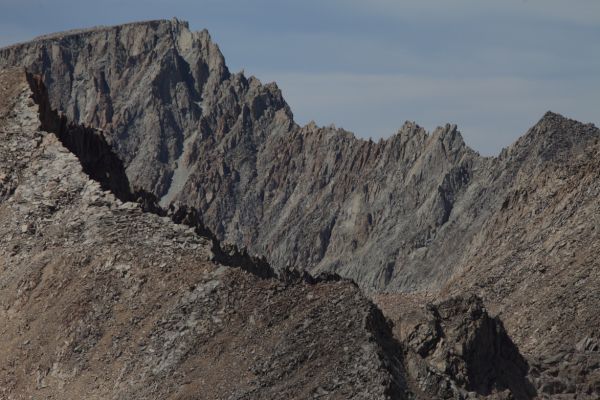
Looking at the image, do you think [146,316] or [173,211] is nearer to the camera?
[146,316]

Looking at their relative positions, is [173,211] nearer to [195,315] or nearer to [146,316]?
[146,316]

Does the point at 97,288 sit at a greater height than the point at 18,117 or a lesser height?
lesser

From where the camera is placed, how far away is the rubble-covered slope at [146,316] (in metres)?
42.9

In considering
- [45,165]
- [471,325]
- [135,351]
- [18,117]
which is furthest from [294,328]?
[18,117]

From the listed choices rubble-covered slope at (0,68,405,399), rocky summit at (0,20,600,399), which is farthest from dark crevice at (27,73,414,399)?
rubble-covered slope at (0,68,405,399)

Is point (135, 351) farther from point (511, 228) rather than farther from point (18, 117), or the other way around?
point (511, 228)

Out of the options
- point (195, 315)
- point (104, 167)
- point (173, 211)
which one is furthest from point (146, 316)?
point (104, 167)

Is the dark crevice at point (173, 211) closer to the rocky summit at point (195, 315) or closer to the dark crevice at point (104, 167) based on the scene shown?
the dark crevice at point (104, 167)

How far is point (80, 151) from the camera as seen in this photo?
67.7 meters

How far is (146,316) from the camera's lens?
158ft

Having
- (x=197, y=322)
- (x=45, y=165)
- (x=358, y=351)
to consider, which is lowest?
(x=358, y=351)

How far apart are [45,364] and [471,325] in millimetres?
16566

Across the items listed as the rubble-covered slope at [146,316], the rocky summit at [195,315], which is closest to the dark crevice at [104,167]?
the rocky summit at [195,315]

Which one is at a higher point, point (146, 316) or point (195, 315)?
point (146, 316)
